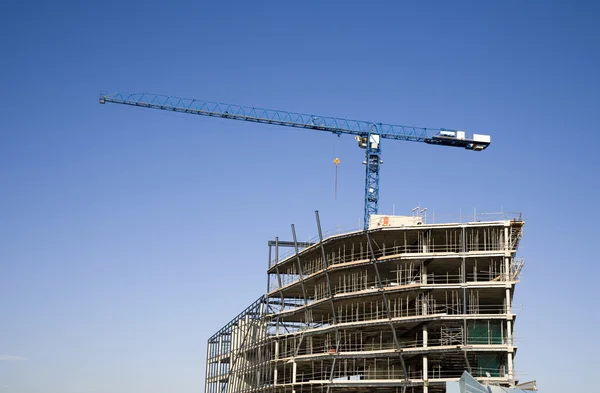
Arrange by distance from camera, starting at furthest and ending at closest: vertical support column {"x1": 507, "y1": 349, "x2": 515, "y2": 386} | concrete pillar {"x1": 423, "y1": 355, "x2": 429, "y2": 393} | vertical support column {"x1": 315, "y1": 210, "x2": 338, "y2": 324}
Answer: vertical support column {"x1": 315, "y1": 210, "x2": 338, "y2": 324}, concrete pillar {"x1": 423, "y1": 355, "x2": 429, "y2": 393}, vertical support column {"x1": 507, "y1": 349, "x2": 515, "y2": 386}

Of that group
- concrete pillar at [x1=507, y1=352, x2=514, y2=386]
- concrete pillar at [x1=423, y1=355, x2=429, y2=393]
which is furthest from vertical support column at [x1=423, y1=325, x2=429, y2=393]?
concrete pillar at [x1=507, y1=352, x2=514, y2=386]

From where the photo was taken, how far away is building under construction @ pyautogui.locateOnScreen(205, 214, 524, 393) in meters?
68.7

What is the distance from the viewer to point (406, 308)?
245 feet

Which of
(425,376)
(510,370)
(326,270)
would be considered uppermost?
(326,270)

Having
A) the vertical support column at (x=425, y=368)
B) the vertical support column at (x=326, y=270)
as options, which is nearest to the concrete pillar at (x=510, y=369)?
the vertical support column at (x=425, y=368)

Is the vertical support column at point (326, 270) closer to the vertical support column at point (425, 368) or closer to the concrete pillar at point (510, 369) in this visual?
the vertical support column at point (425, 368)

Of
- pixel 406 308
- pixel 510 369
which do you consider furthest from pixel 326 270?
pixel 510 369

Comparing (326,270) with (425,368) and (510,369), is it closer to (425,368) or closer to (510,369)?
(425,368)

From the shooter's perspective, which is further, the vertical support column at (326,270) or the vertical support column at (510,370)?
the vertical support column at (326,270)

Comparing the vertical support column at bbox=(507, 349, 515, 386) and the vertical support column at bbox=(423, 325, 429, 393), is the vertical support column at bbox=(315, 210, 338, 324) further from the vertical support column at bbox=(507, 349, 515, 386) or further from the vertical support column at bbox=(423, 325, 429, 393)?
the vertical support column at bbox=(507, 349, 515, 386)

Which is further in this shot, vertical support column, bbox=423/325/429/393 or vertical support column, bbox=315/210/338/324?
vertical support column, bbox=315/210/338/324

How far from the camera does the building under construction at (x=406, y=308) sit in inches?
2704

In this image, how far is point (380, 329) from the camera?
7438 cm

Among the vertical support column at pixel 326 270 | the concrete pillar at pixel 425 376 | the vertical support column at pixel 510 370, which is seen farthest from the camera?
the vertical support column at pixel 326 270
